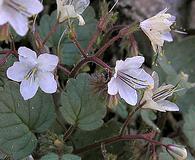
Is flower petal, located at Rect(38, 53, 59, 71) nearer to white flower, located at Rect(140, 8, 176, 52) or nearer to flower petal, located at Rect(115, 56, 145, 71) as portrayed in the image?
flower petal, located at Rect(115, 56, 145, 71)

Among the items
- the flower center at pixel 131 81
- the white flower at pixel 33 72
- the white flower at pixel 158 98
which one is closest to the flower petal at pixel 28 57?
the white flower at pixel 33 72

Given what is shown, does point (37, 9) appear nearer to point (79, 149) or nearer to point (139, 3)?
point (79, 149)

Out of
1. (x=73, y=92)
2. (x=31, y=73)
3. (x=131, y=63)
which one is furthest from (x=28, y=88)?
(x=131, y=63)

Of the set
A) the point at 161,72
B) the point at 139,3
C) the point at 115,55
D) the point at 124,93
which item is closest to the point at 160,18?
the point at 124,93

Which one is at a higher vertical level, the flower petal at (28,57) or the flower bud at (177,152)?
the flower petal at (28,57)

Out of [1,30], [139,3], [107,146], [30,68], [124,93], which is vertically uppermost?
[1,30]

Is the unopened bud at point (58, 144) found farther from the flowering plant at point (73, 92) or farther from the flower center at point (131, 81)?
the flower center at point (131, 81)

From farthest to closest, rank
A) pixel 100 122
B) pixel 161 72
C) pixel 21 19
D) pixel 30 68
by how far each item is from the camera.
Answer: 1. pixel 161 72
2. pixel 100 122
3. pixel 30 68
4. pixel 21 19

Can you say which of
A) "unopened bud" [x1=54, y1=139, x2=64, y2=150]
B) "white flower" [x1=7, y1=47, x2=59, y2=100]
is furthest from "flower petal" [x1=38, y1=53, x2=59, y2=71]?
"unopened bud" [x1=54, y1=139, x2=64, y2=150]
